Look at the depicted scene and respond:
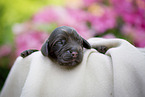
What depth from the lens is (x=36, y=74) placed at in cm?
121

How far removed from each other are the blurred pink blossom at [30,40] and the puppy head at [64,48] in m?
0.89

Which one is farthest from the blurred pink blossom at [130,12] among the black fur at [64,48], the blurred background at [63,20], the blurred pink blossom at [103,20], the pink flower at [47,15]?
the black fur at [64,48]

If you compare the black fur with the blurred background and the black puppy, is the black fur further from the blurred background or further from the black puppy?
the blurred background

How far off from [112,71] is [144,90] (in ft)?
0.84

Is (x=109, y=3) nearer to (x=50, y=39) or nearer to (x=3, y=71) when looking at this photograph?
(x=50, y=39)

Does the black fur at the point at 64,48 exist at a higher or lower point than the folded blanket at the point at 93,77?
higher

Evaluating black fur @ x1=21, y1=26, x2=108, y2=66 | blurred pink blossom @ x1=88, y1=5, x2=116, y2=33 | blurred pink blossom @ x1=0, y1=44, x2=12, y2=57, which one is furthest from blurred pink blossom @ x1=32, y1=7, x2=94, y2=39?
black fur @ x1=21, y1=26, x2=108, y2=66

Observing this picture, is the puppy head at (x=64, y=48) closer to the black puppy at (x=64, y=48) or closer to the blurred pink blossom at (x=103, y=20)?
the black puppy at (x=64, y=48)

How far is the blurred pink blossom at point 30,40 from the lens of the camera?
2.19 meters

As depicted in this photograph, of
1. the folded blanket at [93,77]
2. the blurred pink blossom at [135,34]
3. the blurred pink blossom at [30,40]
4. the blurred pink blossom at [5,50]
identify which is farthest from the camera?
the blurred pink blossom at [5,50]

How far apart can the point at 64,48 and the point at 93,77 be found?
32cm

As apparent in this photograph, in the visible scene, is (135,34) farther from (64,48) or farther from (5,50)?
(5,50)

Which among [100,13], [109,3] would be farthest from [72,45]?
[109,3]

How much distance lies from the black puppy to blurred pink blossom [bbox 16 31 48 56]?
2.92 feet
